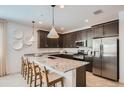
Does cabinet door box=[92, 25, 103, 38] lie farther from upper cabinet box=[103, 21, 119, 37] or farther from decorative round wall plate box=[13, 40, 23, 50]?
decorative round wall plate box=[13, 40, 23, 50]

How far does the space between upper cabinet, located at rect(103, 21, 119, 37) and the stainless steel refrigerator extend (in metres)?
0.27

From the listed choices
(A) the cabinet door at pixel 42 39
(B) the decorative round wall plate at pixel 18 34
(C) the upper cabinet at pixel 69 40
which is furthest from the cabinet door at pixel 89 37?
(B) the decorative round wall plate at pixel 18 34

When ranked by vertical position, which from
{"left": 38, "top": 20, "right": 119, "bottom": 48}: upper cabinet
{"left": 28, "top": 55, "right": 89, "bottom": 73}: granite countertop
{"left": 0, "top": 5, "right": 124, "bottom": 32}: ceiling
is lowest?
{"left": 28, "top": 55, "right": 89, "bottom": 73}: granite countertop

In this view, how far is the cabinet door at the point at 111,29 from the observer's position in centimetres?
433

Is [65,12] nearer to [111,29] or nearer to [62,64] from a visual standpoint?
[62,64]

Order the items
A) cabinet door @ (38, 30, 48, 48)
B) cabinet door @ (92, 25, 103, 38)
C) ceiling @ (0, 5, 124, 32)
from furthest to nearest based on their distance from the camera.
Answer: cabinet door @ (38, 30, 48, 48)
cabinet door @ (92, 25, 103, 38)
ceiling @ (0, 5, 124, 32)

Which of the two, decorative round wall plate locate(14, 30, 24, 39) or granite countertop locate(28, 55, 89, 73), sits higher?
decorative round wall plate locate(14, 30, 24, 39)

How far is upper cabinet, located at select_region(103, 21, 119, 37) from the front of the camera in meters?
4.32

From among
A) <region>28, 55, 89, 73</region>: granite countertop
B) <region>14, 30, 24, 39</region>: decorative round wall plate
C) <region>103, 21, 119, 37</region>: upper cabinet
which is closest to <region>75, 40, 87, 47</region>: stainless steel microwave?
<region>103, 21, 119, 37</region>: upper cabinet

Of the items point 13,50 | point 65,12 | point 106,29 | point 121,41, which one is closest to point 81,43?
point 106,29

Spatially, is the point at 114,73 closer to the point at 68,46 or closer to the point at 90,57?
the point at 90,57

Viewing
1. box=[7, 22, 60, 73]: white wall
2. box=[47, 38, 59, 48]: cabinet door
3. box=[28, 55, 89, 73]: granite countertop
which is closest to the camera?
box=[28, 55, 89, 73]: granite countertop

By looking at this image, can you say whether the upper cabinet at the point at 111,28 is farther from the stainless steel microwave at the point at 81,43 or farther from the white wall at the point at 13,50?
the white wall at the point at 13,50
